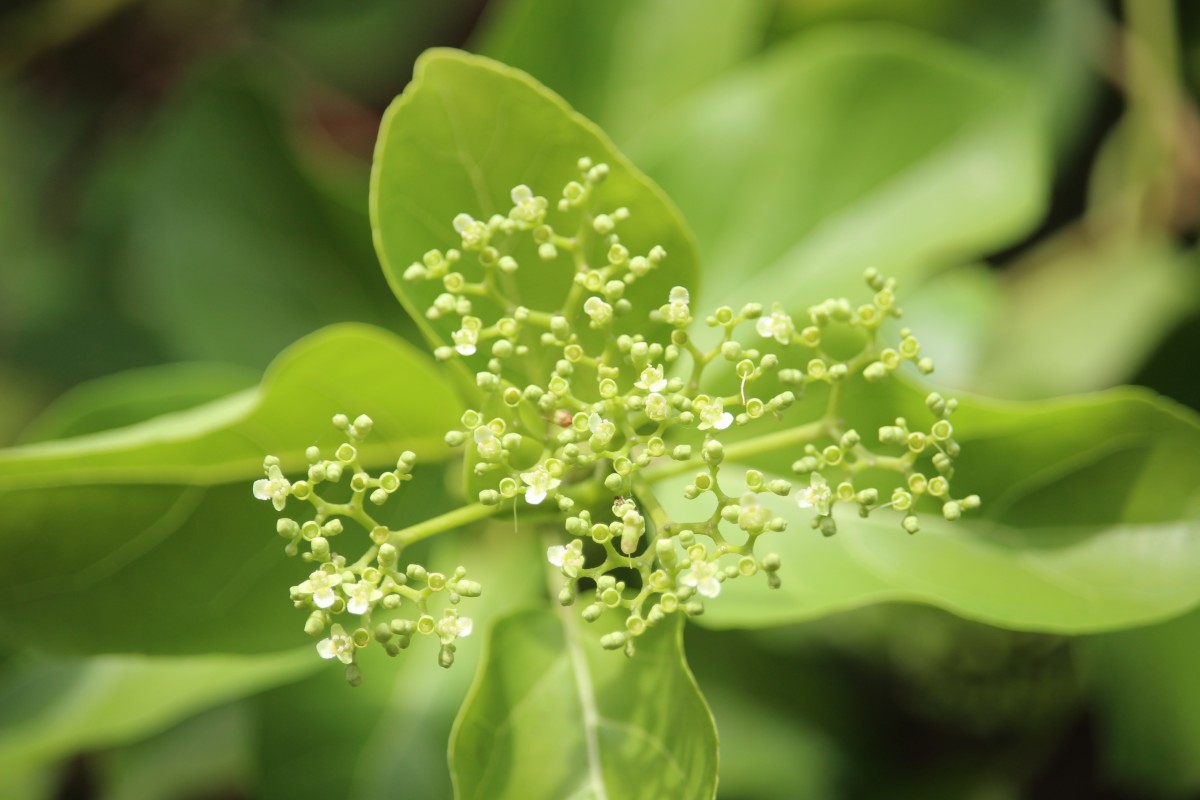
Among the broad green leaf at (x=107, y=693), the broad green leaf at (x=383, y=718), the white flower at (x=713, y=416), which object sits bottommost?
the broad green leaf at (x=383, y=718)

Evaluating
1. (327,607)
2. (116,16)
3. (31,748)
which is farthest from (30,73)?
(327,607)

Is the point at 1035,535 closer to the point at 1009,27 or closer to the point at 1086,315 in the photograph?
the point at 1086,315

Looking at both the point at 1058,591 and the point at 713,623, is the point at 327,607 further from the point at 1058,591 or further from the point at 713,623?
the point at 1058,591

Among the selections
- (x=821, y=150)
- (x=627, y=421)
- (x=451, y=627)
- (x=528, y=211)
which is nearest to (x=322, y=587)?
(x=451, y=627)

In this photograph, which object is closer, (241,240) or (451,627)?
(451,627)

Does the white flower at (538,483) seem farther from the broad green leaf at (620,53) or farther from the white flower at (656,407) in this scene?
the broad green leaf at (620,53)

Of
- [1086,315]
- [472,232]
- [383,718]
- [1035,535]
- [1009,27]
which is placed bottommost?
[383,718]

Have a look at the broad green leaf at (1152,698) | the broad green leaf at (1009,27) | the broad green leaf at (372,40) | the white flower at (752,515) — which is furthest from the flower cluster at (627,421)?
the broad green leaf at (372,40)

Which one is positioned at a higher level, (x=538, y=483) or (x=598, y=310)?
(x=598, y=310)
